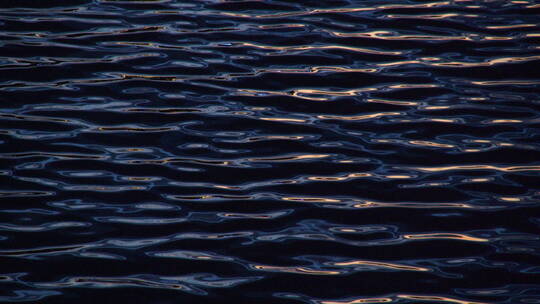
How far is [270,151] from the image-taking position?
409 cm

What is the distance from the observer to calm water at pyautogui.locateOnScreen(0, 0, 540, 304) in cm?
309

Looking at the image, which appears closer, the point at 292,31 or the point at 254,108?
the point at 254,108

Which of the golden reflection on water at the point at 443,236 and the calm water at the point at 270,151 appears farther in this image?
the golden reflection on water at the point at 443,236

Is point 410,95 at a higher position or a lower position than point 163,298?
higher

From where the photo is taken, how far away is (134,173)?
3848 mm

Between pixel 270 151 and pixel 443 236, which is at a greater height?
pixel 270 151

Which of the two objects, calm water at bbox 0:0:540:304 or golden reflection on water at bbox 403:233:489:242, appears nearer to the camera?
calm water at bbox 0:0:540:304

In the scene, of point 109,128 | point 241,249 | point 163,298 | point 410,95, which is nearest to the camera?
point 163,298

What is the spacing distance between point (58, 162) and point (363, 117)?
199cm

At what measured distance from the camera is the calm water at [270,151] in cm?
309

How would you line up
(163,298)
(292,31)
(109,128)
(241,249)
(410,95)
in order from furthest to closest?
(292,31) < (410,95) < (109,128) < (241,249) < (163,298)

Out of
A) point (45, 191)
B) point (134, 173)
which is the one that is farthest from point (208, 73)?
point (45, 191)

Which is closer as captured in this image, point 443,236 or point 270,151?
point 443,236

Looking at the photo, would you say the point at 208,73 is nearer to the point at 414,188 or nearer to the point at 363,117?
the point at 363,117
